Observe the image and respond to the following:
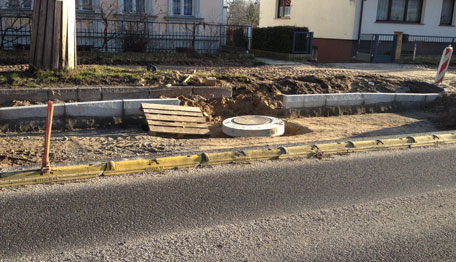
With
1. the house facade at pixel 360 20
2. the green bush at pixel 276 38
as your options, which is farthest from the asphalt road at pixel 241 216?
the house facade at pixel 360 20

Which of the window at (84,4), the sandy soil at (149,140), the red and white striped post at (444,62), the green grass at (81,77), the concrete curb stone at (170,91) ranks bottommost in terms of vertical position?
the sandy soil at (149,140)

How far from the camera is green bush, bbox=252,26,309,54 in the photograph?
18406 millimetres

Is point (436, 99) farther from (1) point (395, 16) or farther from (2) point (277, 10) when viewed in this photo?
(2) point (277, 10)

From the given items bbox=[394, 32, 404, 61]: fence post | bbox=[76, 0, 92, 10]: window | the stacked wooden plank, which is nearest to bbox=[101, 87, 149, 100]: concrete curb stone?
the stacked wooden plank

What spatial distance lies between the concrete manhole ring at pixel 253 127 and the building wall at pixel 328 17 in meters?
15.5

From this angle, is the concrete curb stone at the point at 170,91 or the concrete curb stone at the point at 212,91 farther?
the concrete curb stone at the point at 212,91

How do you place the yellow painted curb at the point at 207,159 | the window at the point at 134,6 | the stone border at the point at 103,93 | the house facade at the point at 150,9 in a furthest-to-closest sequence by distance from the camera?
the window at the point at 134,6
the house facade at the point at 150,9
the stone border at the point at 103,93
the yellow painted curb at the point at 207,159

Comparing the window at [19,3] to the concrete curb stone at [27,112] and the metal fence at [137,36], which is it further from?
the concrete curb stone at [27,112]

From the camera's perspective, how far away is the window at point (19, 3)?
15.8 metres

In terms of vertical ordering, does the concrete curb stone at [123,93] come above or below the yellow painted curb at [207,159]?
above

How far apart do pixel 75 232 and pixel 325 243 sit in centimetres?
242

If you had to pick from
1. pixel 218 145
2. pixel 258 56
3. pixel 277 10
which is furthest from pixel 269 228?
pixel 277 10

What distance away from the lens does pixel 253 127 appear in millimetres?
8203

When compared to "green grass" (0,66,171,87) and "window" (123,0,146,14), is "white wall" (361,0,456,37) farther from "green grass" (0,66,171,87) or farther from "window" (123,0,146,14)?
"green grass" (0,66,171,87)
